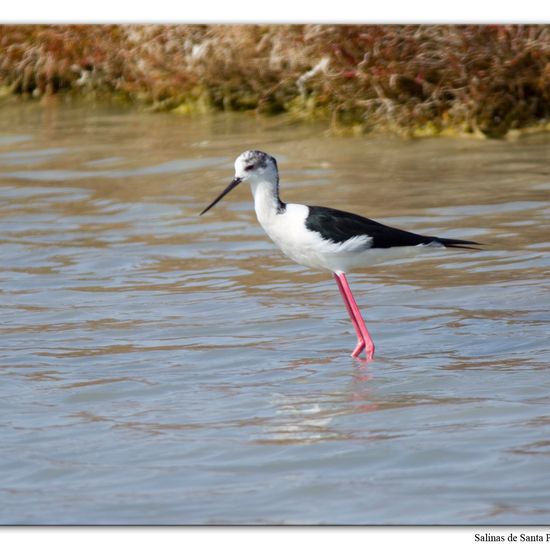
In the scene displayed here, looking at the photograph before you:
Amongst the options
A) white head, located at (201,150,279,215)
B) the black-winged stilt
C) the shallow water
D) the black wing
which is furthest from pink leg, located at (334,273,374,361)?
white head, located at (201,150,279,215)

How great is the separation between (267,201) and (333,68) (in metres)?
4.24

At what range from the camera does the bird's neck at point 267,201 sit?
6.00m

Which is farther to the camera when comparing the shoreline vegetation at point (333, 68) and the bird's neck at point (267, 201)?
the shoreline vegetation at point (333, 68)

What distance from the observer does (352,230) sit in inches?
232

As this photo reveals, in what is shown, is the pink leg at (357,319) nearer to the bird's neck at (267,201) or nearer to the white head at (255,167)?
the bird's neck at (267,201)

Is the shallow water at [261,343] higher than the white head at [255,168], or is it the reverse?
the white head at [255,168]

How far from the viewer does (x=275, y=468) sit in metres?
4.55
